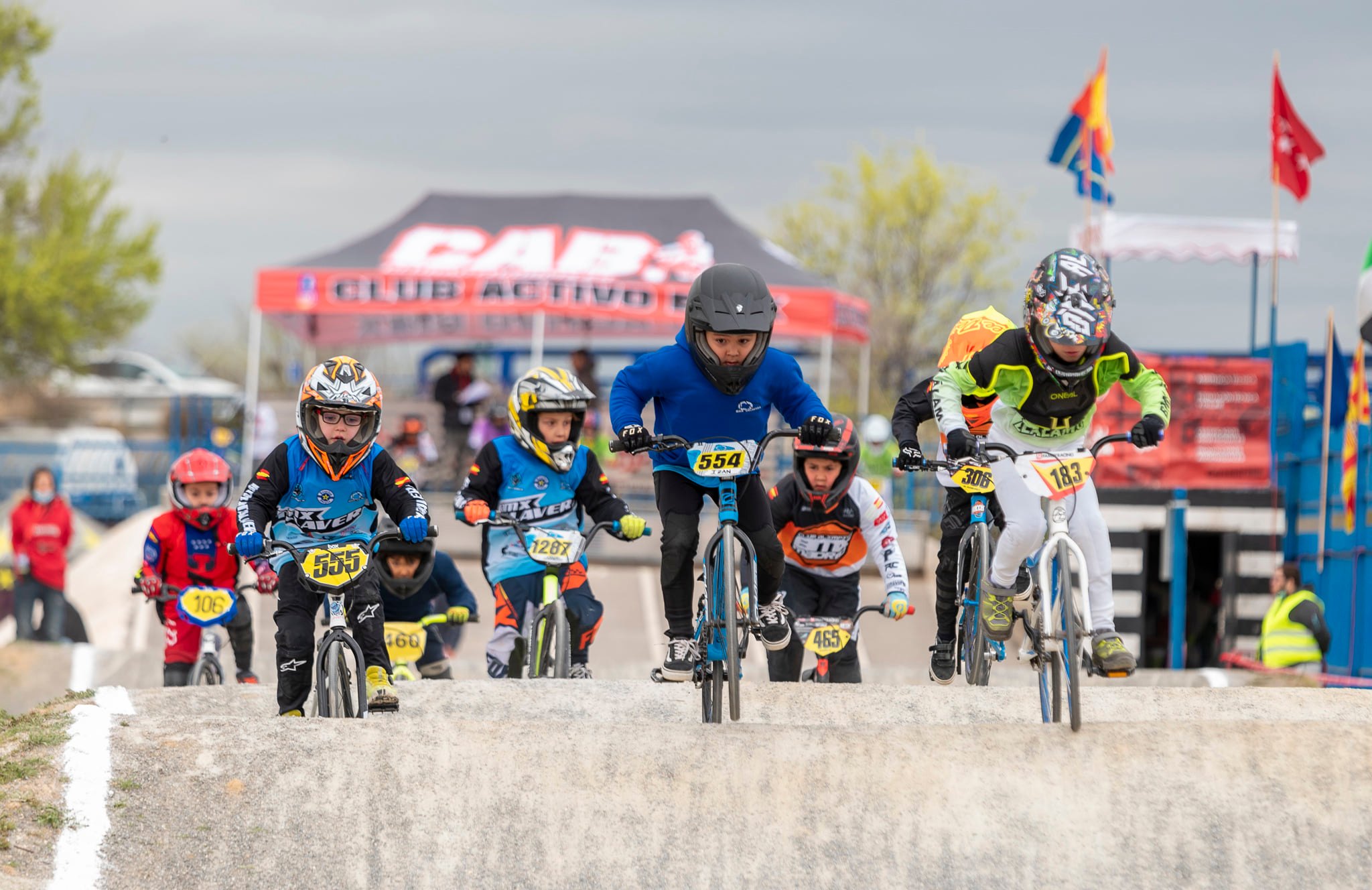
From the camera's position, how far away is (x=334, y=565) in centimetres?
755

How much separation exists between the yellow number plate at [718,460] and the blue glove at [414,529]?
1.33m

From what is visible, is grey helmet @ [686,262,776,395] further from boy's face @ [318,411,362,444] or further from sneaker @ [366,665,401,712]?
sneaker @ [366,665,401,712]

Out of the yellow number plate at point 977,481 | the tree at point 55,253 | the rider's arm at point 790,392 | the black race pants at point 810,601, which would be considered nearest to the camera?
the rider's arm at point 790,392

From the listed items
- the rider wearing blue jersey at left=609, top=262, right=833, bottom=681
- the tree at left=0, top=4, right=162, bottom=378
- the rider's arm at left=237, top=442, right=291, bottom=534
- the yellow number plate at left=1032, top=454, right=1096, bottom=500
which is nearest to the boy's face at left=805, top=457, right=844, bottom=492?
the rider wearing blue jersey at left=609, top=262, right=833, bottom=681

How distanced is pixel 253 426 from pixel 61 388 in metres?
20.8

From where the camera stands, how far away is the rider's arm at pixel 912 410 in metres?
8.88

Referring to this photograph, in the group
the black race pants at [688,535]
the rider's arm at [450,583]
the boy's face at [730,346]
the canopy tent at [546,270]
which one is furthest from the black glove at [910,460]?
the canopy tent at [546,270]

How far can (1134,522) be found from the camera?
17.2 m

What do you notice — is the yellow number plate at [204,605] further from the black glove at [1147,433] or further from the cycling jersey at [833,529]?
the black glove at [1147,433]

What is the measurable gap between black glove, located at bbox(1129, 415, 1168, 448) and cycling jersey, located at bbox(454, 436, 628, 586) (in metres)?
3.69

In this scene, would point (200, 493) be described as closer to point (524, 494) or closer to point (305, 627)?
point (524, 494)

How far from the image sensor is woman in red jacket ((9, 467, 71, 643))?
1747 cm

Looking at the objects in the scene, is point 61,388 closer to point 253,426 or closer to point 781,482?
point 253,426

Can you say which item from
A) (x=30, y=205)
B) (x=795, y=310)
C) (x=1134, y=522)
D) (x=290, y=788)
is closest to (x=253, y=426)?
(x=795, y=310)
